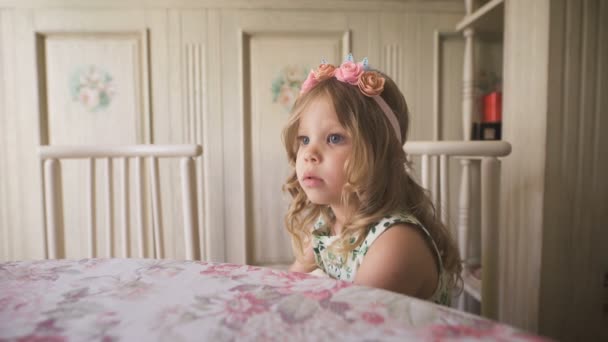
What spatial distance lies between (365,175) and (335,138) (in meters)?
0.08

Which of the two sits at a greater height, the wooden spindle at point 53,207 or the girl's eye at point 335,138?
the girl's eye at point 335,138

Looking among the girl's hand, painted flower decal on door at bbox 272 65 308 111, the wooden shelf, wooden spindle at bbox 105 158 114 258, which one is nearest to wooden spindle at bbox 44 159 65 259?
wooden spindle at bbox 105 158 114 258

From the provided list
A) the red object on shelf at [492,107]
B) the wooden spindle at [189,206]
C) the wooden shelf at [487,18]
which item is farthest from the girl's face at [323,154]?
the red object on shelf at [492,107]

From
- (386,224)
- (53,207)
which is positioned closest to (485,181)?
(386,224)

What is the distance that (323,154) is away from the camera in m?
0.63

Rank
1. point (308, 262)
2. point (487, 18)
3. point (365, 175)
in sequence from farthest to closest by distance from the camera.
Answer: point (487, 18)
point (308, 262)
point (365, 175)

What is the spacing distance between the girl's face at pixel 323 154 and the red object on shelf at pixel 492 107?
96cm

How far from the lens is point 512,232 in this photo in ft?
3.11

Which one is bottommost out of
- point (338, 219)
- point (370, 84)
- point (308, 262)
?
point (308, 262)

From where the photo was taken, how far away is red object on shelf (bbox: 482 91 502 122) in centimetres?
132

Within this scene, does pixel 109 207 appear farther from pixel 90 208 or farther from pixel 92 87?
pixel 92 87

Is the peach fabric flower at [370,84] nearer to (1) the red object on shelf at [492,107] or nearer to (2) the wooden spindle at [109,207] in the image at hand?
(2) the wooden spindle at [109,207]

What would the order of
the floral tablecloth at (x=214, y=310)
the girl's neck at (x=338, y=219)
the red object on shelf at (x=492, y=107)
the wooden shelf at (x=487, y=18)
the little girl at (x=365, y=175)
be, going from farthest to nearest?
the red object on shelf at (x=492, y=107) → the wooden shelf at (x=487, y=18) → the girl's neck at (x=338, y=219) → the little girl at (x=365, y=175) → the floral tablecloth at (x=214, y=310)

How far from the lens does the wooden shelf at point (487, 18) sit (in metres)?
1.14
